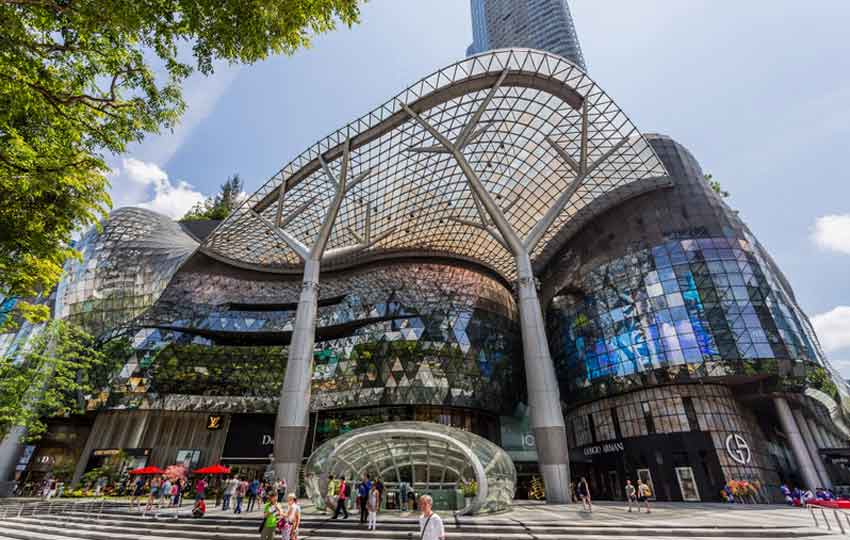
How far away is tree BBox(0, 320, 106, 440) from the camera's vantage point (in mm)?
24688

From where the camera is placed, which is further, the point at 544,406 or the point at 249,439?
the point at 249,439

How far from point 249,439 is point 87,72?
37696mm

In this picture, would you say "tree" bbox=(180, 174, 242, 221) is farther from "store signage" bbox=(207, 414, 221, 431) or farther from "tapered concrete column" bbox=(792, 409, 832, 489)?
"tapered concrete column" bbox=(792, 409, 832, 489)

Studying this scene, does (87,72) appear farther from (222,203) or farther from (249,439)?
(222,203)

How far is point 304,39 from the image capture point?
8039 mm

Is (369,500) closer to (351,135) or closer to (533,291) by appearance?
(533,291)

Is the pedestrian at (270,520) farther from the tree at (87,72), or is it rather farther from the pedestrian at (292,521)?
the tree at (87,72)

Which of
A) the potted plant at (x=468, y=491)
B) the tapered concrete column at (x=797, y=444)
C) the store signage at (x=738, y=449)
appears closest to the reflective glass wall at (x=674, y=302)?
the tapered concrete column at (x=797, y=444)

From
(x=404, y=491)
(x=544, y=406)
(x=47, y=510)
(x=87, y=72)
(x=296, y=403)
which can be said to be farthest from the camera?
(x=296, y=403)

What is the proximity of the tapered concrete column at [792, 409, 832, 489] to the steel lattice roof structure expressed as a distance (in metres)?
22.4

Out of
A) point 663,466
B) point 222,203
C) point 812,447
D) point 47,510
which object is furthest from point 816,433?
point 222,203

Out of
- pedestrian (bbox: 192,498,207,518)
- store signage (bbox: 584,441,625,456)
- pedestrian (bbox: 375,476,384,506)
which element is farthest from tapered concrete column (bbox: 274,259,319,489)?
store signage (bbox: 584,441,625,456)

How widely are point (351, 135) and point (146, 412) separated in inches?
1311

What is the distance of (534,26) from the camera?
108250mm
